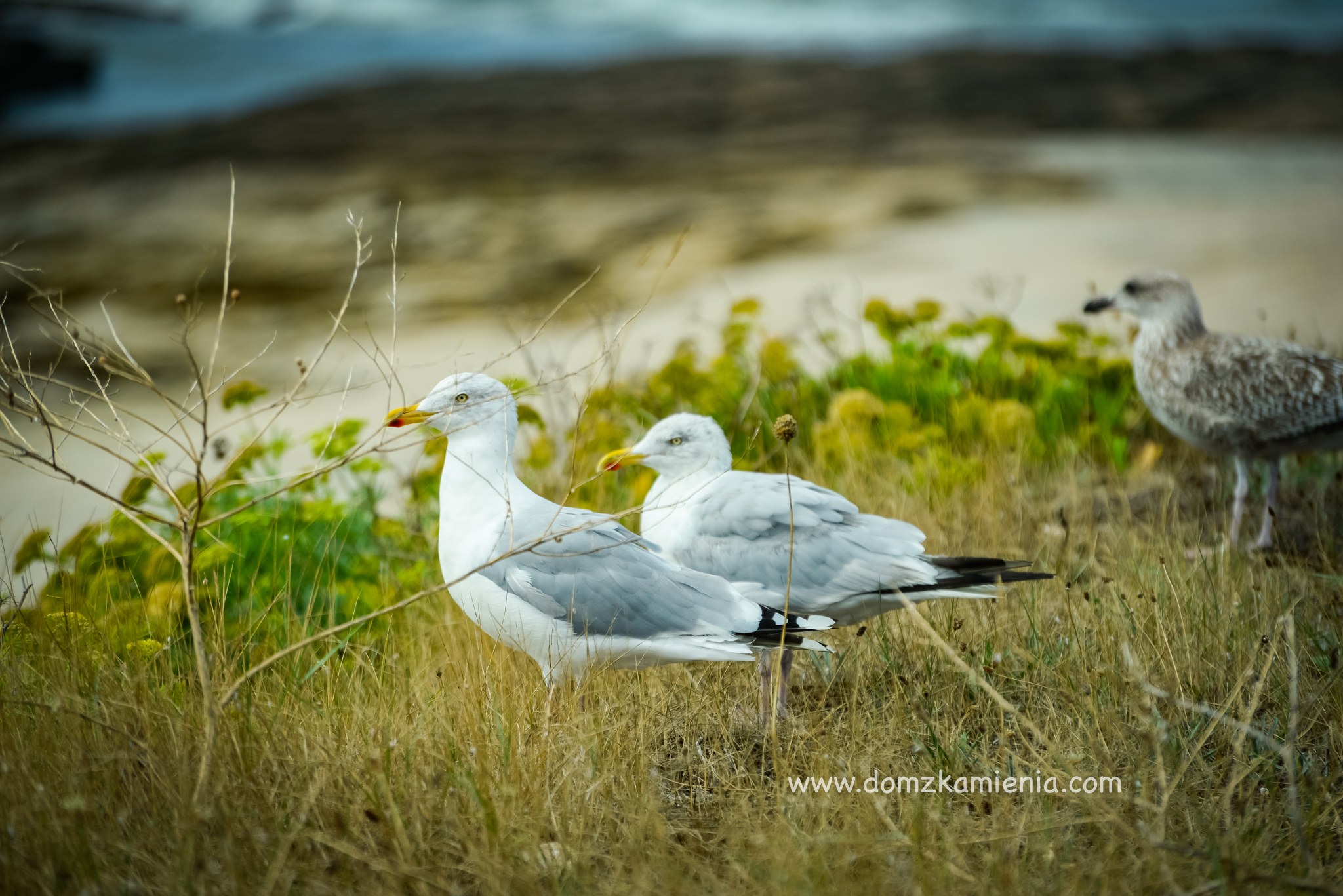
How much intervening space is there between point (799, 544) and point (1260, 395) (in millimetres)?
2157

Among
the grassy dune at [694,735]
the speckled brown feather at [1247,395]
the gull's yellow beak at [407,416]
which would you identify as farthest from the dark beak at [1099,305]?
the gull's yellow beak at [407,416]

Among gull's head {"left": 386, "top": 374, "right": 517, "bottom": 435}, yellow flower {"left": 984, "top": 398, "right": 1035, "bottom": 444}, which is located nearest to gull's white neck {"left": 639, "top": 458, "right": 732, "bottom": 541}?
gull's head {"left": 386, "top": 374, "right": 517, "bottom": 435}

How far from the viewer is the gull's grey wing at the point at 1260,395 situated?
4211 millimetres

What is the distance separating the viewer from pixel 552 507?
3293 millimetres

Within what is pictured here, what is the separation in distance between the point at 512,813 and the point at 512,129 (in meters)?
15.0

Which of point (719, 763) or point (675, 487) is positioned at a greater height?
point (675, 487)

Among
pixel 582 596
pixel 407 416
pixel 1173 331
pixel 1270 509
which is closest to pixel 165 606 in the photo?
pixel 407 416

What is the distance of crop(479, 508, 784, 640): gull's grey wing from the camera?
9.97 feet

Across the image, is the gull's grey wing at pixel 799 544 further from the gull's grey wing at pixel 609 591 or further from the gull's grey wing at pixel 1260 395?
the gull's grey wing at pixel 1260 395

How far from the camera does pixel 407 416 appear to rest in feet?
10.7

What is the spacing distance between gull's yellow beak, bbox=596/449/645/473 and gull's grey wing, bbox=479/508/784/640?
1.99ft

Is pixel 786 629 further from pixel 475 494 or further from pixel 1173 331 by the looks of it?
pixel 1173 331

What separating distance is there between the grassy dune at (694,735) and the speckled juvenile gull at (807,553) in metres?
0.19

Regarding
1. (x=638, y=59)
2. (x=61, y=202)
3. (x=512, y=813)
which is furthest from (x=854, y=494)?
(x=638, y=59)
